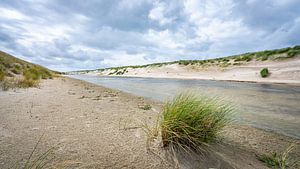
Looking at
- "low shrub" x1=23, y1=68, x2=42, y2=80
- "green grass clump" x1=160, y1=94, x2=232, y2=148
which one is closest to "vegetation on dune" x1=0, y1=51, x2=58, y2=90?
"low shrub" x1=23, y1=68, x2=42, y2=80

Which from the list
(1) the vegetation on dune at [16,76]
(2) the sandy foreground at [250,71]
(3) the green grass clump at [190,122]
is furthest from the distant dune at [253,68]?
(1) the vegetation on dune at [16,76]

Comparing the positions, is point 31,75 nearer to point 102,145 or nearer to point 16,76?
point 16,76

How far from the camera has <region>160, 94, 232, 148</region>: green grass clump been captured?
7.95 ft

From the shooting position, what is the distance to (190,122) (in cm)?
250

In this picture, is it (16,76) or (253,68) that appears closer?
(16,76)

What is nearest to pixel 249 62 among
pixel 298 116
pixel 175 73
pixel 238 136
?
pixel 175 73

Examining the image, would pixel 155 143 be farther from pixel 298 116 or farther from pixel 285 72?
pixel 285 72

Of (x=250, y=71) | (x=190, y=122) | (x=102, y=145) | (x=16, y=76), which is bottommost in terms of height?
(x=102, y=145)

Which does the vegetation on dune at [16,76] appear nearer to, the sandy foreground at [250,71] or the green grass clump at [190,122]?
the green grass clump at [190,122]

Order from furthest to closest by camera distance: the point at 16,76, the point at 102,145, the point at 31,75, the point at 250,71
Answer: the point at 250,71
the point at 16,76
the point at 31,75
the point at 102,145

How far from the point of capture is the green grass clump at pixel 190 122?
2.42 m

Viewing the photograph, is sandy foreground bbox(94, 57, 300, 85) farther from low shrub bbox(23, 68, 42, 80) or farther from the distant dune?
low shrub bbox(23, 68, 42, 80)

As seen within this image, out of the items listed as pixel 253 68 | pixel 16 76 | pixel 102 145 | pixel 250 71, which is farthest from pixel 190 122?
pixel 253 68

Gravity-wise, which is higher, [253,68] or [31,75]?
[253,68]
